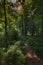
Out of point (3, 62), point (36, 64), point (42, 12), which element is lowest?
point (36, 64)

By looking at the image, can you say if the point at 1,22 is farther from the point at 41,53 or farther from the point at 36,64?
the point at 41,53

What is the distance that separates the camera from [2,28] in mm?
10094

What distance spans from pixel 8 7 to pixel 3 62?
319 cm

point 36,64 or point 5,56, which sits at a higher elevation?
point 5,56

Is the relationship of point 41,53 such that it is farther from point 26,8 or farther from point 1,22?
point 1,22

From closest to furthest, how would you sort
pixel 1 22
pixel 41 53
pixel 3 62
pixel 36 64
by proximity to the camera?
pixel 3 62
pixel 1 22
pixel 36 64
pixel 41 53

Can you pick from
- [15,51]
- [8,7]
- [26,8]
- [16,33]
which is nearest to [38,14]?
[26,8]

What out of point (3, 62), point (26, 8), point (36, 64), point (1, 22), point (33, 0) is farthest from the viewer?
point (36, 64)

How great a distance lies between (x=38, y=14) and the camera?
11.6 metres

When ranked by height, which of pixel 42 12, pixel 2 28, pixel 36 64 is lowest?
pixel 36 64

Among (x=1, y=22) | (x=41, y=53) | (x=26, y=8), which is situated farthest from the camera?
(x=41, y=53)

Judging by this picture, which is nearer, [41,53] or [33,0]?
[33,0]

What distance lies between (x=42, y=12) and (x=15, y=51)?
12.0 ft

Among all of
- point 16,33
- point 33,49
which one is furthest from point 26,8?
point 16,33
